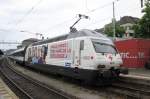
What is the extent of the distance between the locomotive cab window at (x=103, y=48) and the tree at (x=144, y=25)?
22.4 m

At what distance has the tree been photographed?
38256mm

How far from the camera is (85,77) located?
1600 cm

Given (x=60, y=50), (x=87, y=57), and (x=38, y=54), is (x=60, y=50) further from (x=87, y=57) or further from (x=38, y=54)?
(x=38, y=54)

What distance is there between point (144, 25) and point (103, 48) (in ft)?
79.7

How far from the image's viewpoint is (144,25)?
39.6 meters

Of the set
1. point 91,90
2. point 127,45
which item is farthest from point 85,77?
point 127,45

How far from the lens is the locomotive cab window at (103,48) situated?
16.4 meters

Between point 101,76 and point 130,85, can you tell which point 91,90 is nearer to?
point 101,76

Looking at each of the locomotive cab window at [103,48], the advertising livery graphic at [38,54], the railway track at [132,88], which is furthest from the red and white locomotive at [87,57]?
the advertising livery graphic at [38,54]

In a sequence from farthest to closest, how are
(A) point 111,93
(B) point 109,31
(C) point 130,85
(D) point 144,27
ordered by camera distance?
(B) point 109,31
(D) point 144,27
(C) point 130,85
(A) point 111,93

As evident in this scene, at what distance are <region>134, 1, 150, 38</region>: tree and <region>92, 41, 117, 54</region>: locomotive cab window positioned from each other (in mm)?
22416

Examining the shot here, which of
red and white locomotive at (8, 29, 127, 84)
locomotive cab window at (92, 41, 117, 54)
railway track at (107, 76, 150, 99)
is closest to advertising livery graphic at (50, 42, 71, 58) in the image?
red and white locomotive at (8, 29, 127, 84)

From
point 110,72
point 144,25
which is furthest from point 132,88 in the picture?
point 144,25

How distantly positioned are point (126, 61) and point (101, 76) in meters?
14.0
